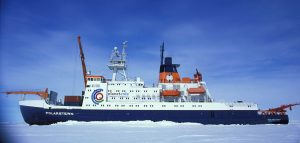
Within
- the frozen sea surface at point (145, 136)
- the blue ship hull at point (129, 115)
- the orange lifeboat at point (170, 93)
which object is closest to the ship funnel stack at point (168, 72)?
the orange lifeboat at point (170, 93)

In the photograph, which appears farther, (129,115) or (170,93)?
(170,93)

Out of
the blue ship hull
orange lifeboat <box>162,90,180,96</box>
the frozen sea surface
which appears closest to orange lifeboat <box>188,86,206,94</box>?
orange lifeboat <box>162,90,180,96</box>

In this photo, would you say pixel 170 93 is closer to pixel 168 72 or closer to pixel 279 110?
pixel 168 72

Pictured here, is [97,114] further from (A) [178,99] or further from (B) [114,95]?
(A) [178,99]

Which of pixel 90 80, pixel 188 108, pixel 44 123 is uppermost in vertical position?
pixel 90 80

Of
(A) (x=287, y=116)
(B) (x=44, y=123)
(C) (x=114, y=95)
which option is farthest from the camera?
(A) (x=287, y=116)

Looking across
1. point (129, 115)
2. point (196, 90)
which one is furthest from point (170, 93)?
point (129, 115)

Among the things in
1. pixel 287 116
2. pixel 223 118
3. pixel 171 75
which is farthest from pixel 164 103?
pixel 287 116

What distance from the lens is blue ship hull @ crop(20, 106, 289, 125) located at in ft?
101

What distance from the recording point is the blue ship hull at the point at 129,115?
30.7m

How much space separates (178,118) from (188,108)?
71.2 inches

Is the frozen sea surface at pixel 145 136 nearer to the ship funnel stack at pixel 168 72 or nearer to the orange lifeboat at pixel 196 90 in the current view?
the orange lifeboat at pixel 196 90

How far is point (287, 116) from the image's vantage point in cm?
3516

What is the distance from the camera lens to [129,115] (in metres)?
31.1
